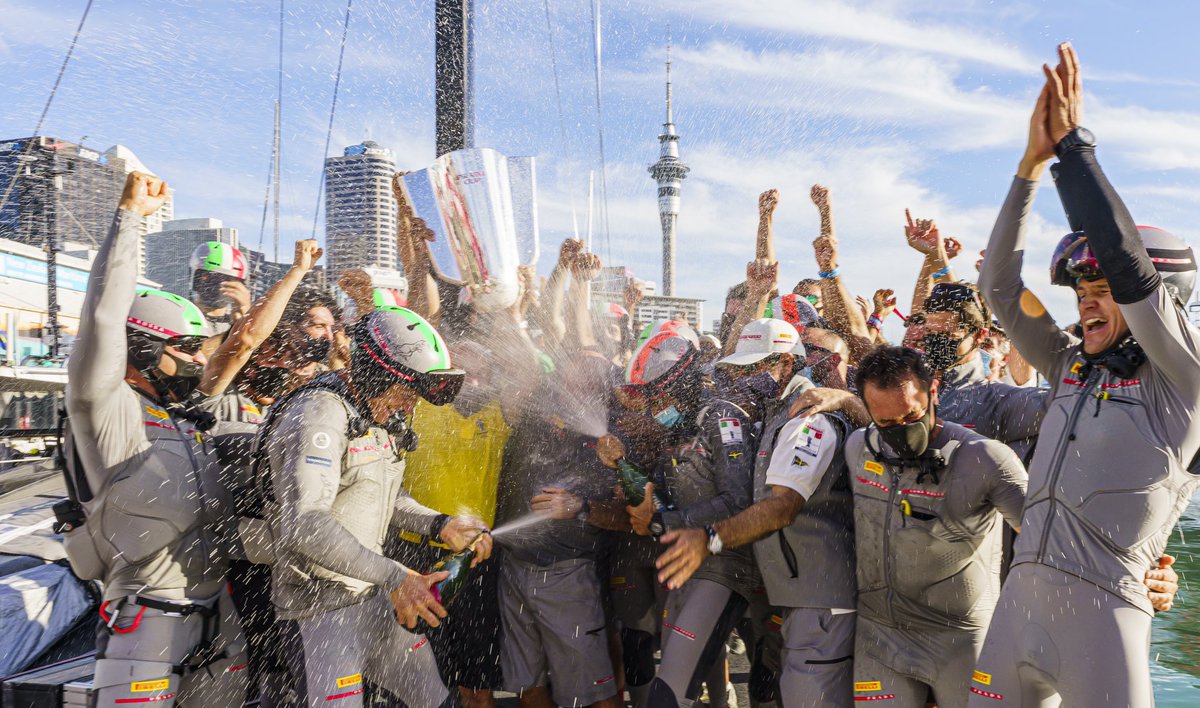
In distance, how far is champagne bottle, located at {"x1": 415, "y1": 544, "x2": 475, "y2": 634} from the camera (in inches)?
128

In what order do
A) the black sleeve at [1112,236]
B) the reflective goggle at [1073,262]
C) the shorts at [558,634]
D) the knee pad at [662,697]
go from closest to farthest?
1. the black sleeve at [1112,236]
2. the reflective goggle at [1073,262]
3. the knee pad at [662,697]
4. the shorts at [558,634]

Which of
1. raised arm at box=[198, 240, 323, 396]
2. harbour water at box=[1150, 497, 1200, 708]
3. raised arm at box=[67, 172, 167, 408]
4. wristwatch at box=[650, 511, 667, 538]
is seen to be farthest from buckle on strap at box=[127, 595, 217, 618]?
harbour water at box=[1150, 497, 1200, 708]

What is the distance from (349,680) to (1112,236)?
11.1 feet

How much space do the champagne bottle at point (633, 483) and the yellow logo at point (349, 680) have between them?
157 cm

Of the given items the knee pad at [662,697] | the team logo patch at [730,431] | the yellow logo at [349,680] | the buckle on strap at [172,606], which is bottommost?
the knee pad at [662,697]

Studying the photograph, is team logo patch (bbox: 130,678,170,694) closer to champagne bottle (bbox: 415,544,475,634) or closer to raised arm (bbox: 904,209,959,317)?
champagne bottle (bbox: 415,544,475,634)

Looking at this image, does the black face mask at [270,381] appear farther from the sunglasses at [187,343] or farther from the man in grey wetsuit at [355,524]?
the man in grey wetsuit at [355,524]

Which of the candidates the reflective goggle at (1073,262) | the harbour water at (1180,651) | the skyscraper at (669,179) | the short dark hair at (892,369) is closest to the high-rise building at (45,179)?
the short dark hair at (892,369)

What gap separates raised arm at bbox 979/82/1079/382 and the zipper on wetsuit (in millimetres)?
383

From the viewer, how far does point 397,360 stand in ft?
11.7

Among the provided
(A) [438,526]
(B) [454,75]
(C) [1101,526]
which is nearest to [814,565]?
(C) [1101,526]

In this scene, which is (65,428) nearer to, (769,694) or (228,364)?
(228,364)

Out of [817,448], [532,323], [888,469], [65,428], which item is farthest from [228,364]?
[888,469]

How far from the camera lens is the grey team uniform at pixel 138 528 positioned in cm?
301
